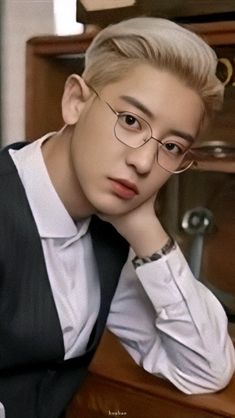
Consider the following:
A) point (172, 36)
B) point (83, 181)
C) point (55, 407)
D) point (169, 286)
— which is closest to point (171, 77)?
point (172, 36)

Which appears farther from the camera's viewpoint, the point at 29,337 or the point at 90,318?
the point at 90,318

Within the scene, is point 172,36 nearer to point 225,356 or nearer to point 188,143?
point 188,143

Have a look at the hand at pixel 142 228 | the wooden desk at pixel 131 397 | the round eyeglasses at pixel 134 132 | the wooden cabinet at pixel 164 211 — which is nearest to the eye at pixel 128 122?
the round eyeglasses at pixel 134 132

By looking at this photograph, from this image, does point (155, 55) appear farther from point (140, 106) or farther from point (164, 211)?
point (164, 211)

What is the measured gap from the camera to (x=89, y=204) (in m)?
0.79

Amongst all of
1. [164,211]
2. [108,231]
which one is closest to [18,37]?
[164,211]

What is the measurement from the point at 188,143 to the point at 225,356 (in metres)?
0.33

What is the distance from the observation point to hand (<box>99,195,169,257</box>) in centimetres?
80

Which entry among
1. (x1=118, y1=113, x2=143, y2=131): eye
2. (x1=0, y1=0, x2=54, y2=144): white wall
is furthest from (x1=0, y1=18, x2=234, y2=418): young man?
(x1=0, y1=0, x2=54, y2=144): white wall

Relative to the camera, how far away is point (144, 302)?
0.94 meters

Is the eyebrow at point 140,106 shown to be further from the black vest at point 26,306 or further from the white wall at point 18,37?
the white wall at point 18,37

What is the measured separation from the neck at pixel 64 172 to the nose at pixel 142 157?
92 millimetres

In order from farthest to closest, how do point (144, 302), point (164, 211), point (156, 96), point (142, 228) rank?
point (164, 211), point (144, 302), point (142, 228), point (156, 96)

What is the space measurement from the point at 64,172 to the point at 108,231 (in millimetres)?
162
